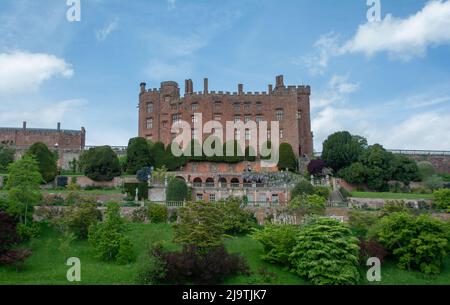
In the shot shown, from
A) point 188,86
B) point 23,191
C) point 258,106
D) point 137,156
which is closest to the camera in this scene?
point 23,191

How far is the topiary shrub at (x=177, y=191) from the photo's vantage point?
41.3m

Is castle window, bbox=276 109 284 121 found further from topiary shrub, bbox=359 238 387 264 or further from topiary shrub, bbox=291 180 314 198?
topiary shrub, bbox=359 238 387 264

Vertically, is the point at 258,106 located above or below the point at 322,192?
above

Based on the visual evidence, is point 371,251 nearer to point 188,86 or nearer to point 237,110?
point 237,110

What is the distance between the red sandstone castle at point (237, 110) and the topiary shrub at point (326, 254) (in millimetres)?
32724

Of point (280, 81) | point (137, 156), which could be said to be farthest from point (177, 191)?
point (280, 81)

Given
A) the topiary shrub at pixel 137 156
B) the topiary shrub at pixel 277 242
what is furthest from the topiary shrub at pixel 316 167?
the topiary shrub at pixel 277 242

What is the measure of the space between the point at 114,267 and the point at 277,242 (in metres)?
10.1

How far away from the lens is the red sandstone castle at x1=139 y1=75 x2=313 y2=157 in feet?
204

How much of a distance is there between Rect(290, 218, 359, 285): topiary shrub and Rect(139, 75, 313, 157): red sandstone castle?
3272 centimetres

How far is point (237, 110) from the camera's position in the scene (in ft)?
206

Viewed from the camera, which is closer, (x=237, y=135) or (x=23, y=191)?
(x=23, y=191)
